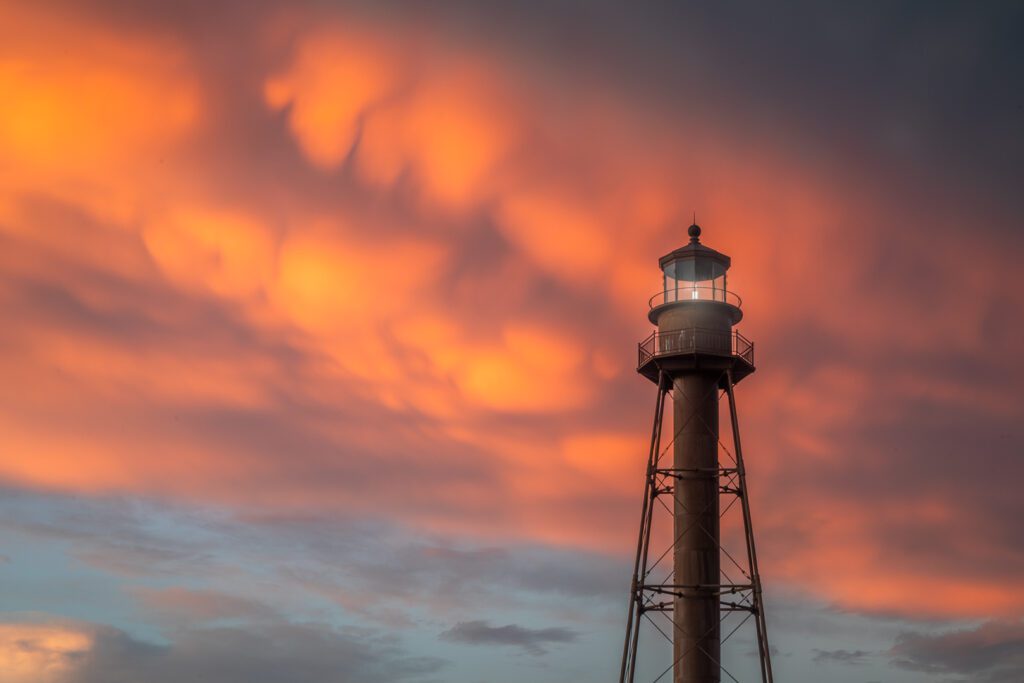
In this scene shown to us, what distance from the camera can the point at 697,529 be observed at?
4966 cm

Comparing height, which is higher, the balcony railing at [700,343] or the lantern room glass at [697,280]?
the lantern room glass at [697,280]

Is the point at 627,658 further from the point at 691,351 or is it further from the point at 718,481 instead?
the point at 691,351

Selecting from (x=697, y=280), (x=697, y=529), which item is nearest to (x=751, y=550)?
(x=697, y=529)

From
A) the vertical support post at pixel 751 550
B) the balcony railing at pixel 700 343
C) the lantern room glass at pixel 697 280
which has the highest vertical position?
the lantern room glass at pixel 697 280

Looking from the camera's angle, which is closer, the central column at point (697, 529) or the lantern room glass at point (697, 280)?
the central column at point (697, 529)

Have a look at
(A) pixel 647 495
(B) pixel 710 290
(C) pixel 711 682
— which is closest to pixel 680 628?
(C) pixel 711 682

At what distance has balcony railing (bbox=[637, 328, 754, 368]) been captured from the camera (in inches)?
2025

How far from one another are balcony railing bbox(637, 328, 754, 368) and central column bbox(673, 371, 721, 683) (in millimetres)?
1253

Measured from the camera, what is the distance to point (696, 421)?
5091 cm

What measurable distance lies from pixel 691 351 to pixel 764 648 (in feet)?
43.2

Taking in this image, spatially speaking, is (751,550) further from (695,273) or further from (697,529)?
(695,273)

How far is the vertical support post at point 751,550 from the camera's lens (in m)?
46.3

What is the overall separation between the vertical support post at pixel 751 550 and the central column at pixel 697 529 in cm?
89

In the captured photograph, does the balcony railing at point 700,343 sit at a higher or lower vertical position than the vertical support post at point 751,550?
higher
